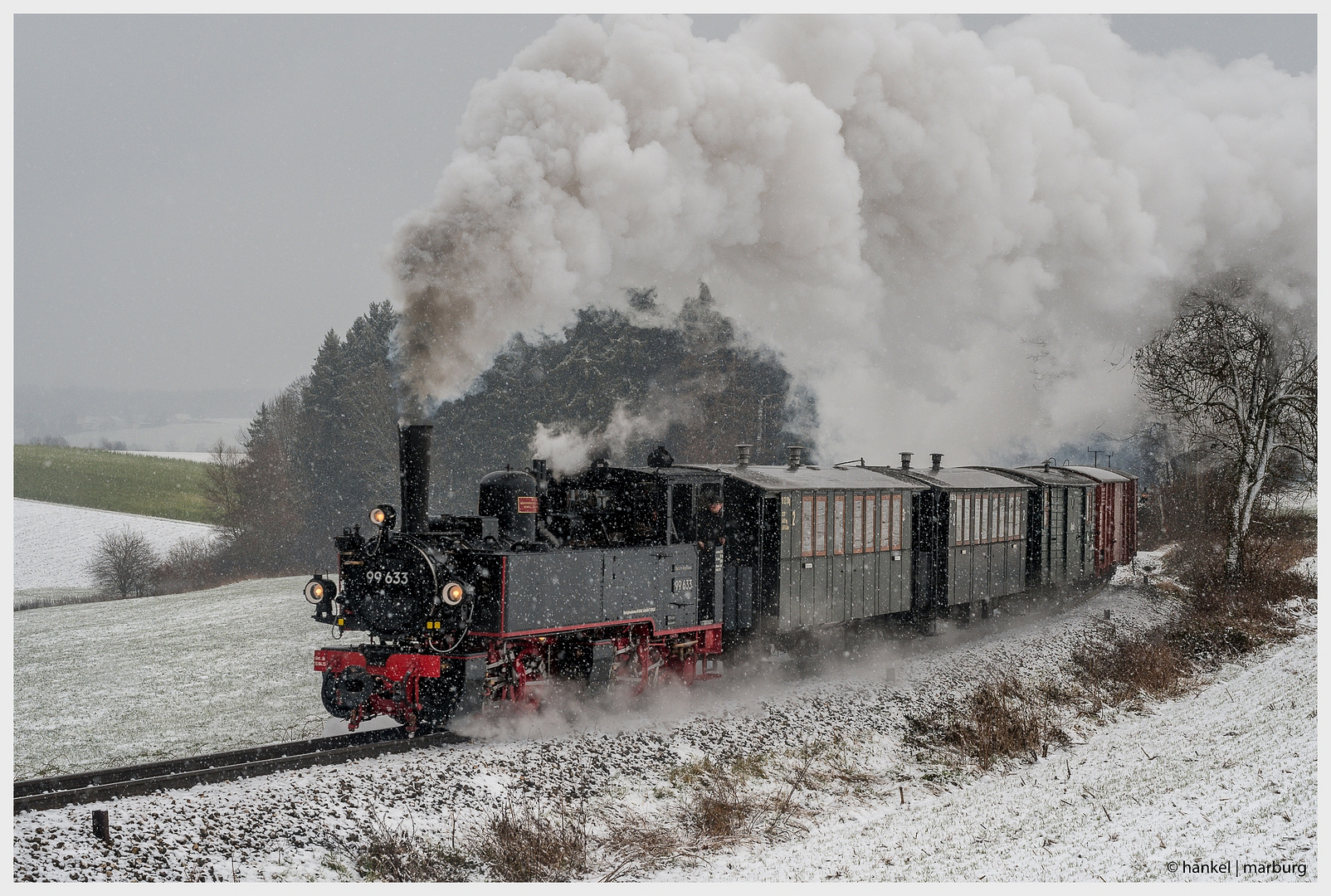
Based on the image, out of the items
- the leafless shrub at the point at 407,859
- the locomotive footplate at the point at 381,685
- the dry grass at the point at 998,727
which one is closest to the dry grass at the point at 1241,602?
the dry grass at the point at 998,727

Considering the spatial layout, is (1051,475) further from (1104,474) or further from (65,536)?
(65,536)

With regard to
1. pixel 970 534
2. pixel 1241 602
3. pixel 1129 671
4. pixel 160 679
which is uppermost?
pixel 970 534

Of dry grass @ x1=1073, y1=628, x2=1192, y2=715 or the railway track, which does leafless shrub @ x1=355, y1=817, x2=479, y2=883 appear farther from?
dry grass @ x1=1073, y1=628, x2=1192, y2=715

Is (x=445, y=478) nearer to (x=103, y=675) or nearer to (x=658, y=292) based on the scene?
(x=658, y=292)

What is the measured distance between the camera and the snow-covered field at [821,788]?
6770 millimetres

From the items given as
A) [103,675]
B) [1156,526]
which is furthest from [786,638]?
[1156,526]

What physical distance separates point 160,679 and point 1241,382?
1994 cm

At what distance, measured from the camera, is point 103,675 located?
15.8m

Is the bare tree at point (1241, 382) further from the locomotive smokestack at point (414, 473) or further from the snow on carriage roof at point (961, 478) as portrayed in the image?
the locomotive smokestack at point (414, 473)

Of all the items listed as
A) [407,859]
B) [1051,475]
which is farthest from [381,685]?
[1051,475]

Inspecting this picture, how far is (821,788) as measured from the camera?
9.28 metres

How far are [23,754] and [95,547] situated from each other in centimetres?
2426

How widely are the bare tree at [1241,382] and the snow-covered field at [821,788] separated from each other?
19.9 ft

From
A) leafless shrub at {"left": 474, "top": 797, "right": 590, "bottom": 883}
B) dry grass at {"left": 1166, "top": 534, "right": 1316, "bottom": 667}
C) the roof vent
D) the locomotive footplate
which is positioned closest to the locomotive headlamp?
the locomotive footplate
